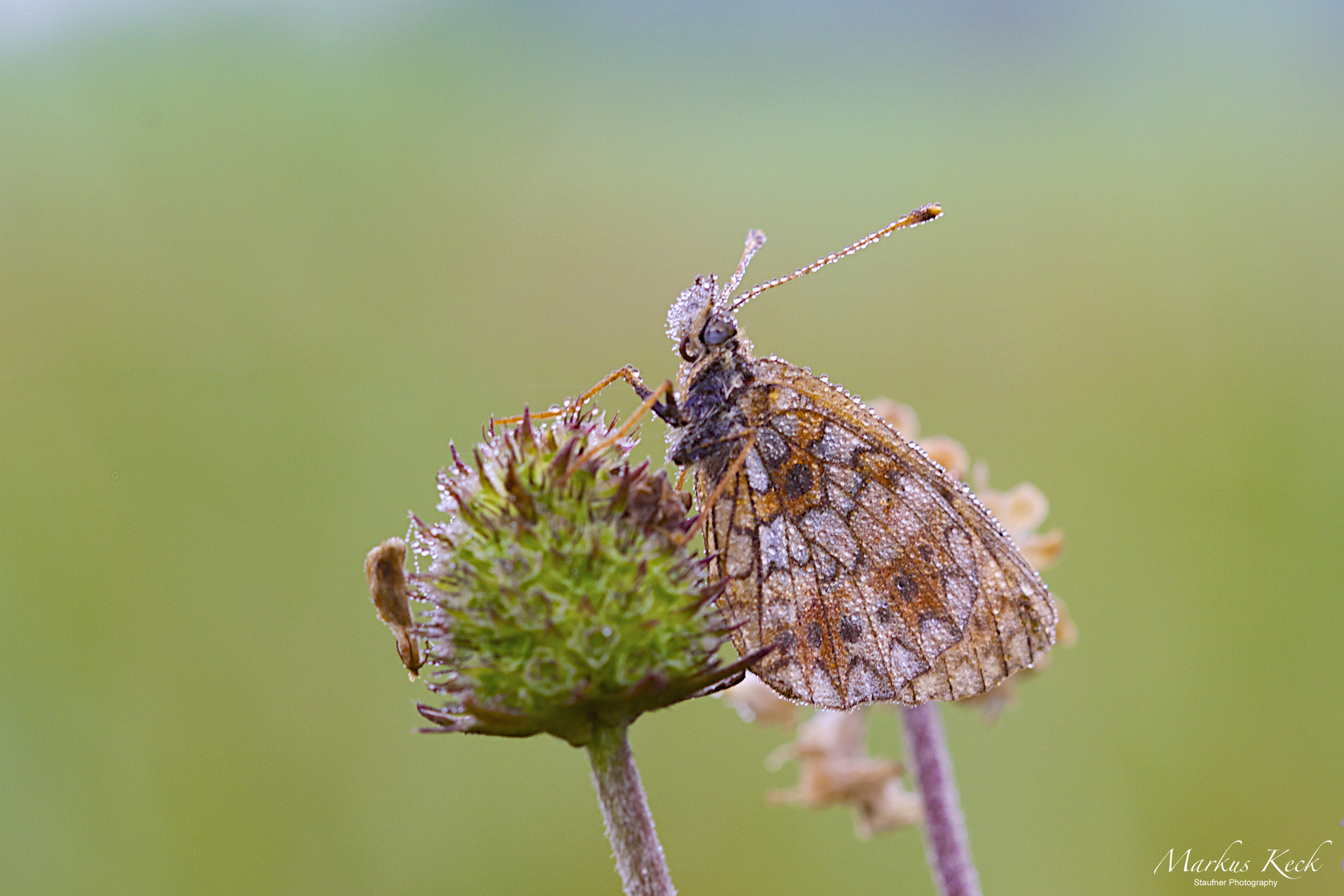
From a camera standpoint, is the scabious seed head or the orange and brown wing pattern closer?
the scabious seed head

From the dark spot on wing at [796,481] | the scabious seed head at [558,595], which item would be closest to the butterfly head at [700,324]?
the dark spot on wing at [796,481]

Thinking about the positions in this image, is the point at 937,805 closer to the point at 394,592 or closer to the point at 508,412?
the point at 394,592

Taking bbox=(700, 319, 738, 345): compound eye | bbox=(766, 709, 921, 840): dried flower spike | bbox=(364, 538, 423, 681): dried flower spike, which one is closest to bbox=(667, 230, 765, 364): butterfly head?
bbox=(700, 319, 738, 345): compound eye

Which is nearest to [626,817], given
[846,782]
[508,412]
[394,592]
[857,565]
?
[394,592]

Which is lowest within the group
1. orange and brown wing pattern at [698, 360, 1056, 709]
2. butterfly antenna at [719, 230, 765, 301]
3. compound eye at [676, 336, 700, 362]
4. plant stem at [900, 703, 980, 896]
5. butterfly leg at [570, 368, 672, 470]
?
plant stem at [900, 703, 980, 896]

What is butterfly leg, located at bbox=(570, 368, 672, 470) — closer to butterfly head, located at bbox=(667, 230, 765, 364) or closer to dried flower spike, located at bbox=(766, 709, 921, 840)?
butterfly head, located at bbox=(667, 230, 765, 364)
